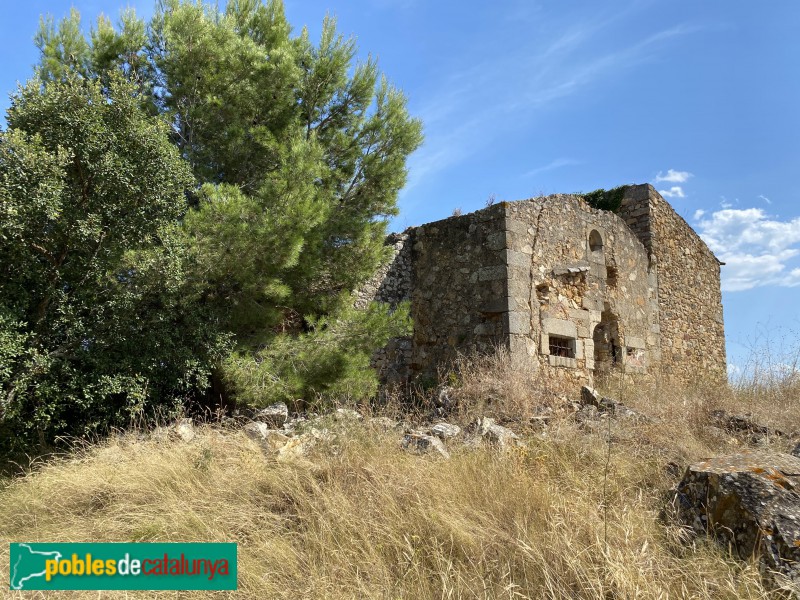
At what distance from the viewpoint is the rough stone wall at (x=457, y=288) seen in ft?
29.8

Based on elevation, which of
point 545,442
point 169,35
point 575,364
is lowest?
point 545,442

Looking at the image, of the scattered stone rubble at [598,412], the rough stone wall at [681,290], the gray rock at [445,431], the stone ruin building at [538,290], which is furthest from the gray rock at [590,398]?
the rough stone wall at [681,290]

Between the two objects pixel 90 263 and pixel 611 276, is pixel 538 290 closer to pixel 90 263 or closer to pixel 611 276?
pixel 611 276

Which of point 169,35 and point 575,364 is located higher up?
point 169,35

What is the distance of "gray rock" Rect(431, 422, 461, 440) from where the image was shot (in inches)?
223

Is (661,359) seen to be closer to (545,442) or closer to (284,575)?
(545,442)

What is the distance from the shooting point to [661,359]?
1193 centimetres

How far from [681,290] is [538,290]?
5324 mm

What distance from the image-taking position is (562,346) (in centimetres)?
984

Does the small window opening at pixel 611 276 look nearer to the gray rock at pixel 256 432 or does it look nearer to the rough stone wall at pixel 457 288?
the rough stone wall at pixel 457 288

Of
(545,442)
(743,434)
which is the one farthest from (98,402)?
(743,434)

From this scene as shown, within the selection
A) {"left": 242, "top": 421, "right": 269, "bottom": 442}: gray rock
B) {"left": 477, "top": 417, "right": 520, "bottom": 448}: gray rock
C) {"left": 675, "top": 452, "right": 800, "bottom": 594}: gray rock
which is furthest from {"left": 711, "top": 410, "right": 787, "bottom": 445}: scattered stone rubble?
{"left": 242, "top": 421, "right": 269, "bottom": 442}: gray rock

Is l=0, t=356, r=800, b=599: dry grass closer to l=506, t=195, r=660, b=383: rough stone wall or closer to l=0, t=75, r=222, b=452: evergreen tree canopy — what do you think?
l=0, t=75, r=222, b=452: evergreen tree canopy

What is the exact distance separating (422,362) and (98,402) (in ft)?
16.6
